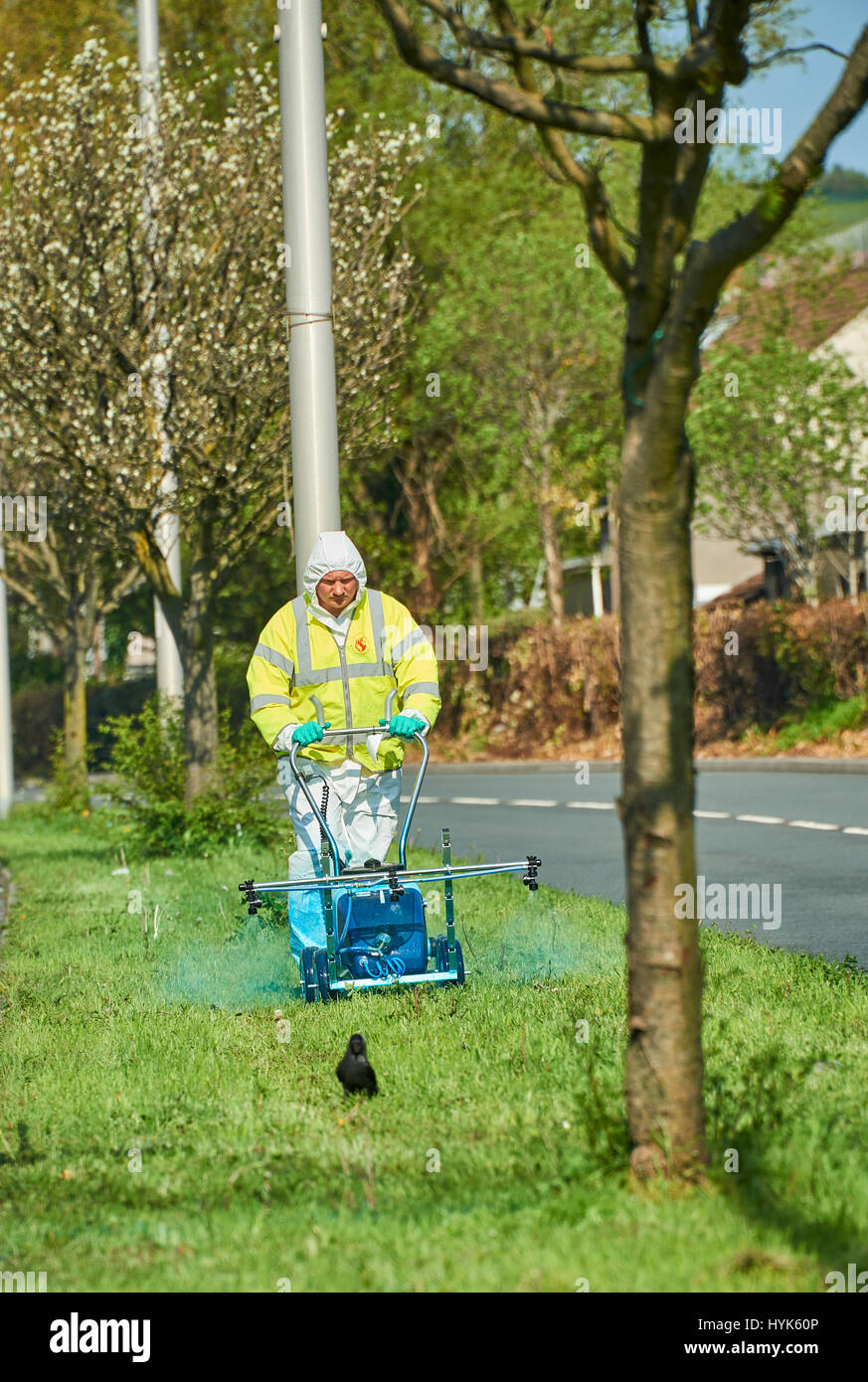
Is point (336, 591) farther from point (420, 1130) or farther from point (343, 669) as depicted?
point (420, 1130)

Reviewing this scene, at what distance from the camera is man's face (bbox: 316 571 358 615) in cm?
764

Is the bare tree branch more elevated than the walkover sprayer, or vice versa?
the bare tree branch

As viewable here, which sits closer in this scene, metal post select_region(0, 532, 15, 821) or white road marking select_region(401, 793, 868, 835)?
white road marking select_region(401, 793, 868, 835)

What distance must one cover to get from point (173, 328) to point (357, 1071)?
30.8ft

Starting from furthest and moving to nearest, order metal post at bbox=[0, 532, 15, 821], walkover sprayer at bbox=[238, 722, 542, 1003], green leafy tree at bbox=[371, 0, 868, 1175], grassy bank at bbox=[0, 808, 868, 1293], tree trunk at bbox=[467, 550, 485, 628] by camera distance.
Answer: tree trunk at bbox=[467, 550, 485, 628], metal post at bbox=[0, 532, 15, 821], walkover sprayer at bbox=[238, 722, 542, 1003], green leafy tree at bbox=[371, 0, 868, 1175], grassy bank at bbox=[0, 808, 868, 1293]

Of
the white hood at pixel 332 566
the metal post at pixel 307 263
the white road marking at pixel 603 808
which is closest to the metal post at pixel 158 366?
the white road marking at pixel 603 808

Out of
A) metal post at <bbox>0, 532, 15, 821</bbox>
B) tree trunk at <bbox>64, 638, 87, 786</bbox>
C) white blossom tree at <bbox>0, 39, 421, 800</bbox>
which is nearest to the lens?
white blossom tree at <bbox>0, 39, 421, 800</bbox>

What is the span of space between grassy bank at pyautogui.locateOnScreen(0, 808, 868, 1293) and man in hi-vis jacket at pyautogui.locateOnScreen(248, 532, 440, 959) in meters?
0.73

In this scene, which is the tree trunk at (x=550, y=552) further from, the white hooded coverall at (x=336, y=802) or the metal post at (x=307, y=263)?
the white hooded coverall at (x=336, y=802)

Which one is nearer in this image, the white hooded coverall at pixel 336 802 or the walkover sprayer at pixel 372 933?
the walkover sprayer at pixel 372 933

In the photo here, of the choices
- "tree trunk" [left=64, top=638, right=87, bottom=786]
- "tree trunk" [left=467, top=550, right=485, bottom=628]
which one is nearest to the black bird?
"tree trunk" [left=64, top=638, right=87, bottom=786]

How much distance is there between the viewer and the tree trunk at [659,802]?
438 cm

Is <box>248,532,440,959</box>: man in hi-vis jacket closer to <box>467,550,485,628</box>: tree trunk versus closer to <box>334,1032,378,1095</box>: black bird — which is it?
<box>334,1032,378,1095</box>: black bird

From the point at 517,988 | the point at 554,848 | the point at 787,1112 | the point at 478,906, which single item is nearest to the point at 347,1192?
the point at 787,1112
